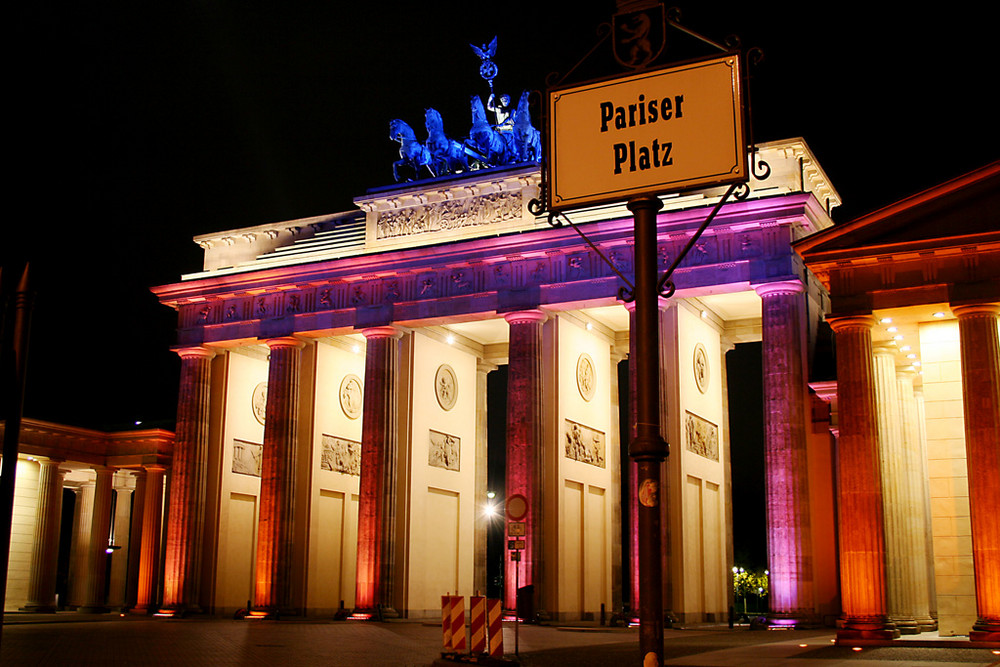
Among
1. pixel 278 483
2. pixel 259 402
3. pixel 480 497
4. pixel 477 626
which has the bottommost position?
pixel 477 626

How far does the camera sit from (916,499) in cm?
2898

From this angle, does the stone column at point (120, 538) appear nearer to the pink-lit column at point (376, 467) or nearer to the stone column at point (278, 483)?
the stone column at point (278, 483)

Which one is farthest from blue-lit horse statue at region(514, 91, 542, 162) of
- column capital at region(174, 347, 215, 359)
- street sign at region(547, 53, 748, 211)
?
street sign at region(547, 53, 748, 211)

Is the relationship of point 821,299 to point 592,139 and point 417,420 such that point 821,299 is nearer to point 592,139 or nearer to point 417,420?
point 417,420

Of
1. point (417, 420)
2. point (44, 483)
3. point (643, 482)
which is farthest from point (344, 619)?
point (643, 482)

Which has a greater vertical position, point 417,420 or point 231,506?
point 417,420

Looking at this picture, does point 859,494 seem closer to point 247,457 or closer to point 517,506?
point 517,506

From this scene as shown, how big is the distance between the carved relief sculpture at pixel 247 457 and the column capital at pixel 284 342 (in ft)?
17.1

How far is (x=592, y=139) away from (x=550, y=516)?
2764cm

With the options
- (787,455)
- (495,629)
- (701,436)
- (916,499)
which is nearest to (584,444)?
(701,436)

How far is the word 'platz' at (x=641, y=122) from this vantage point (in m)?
11.7

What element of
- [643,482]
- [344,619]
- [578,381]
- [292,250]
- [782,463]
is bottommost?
[344,619]

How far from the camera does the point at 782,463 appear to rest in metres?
34.6

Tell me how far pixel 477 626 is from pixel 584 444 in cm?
2122
